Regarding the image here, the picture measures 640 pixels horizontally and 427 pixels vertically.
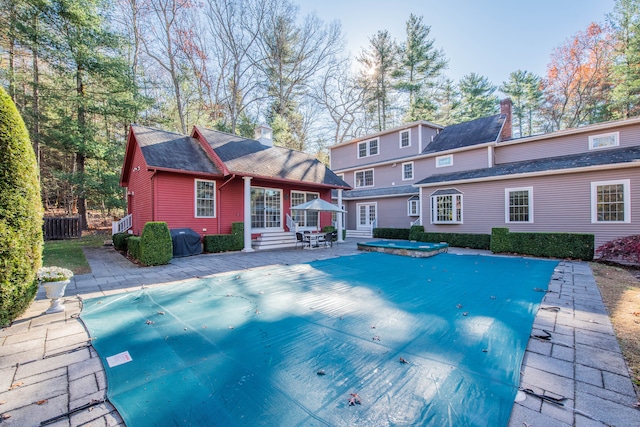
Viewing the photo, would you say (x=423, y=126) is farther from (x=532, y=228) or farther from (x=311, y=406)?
(x=311, y=406)

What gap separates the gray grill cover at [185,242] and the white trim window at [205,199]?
105 centimetres

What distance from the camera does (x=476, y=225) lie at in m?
12.0

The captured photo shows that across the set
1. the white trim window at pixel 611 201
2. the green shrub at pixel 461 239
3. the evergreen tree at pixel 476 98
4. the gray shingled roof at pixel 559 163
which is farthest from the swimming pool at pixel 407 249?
the evergreen tree at pixel 476 98

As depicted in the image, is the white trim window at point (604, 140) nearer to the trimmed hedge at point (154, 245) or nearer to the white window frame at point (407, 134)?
the white window frame at point (407, 134)

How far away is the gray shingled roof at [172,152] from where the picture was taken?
30.1 feet

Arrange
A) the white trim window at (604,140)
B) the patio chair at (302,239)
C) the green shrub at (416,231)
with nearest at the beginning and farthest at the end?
the white trim window at (604,140) → the patio chair at (302,239) → the green shrub at (416,231)

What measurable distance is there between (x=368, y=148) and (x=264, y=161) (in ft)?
34.3

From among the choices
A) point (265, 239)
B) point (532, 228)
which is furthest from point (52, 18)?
point (532, 228)

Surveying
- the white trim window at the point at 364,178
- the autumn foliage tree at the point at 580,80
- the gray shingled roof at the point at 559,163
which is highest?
the autumn foliage tree at the point at 580,80

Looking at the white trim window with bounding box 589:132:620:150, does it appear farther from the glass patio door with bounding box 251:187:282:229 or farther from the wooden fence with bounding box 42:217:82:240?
the wooden fence with bounding box 42:217:82:240

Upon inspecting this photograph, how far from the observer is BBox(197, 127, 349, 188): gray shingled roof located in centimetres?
Result: 1050

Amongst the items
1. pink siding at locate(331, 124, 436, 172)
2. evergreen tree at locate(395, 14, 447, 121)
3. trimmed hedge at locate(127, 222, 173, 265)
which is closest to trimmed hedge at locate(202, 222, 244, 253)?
→ trimmed hedge at locate(127, 222, 173, 265)

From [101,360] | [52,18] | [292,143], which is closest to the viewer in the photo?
[101,360]

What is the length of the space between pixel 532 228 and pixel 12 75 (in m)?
24.9
